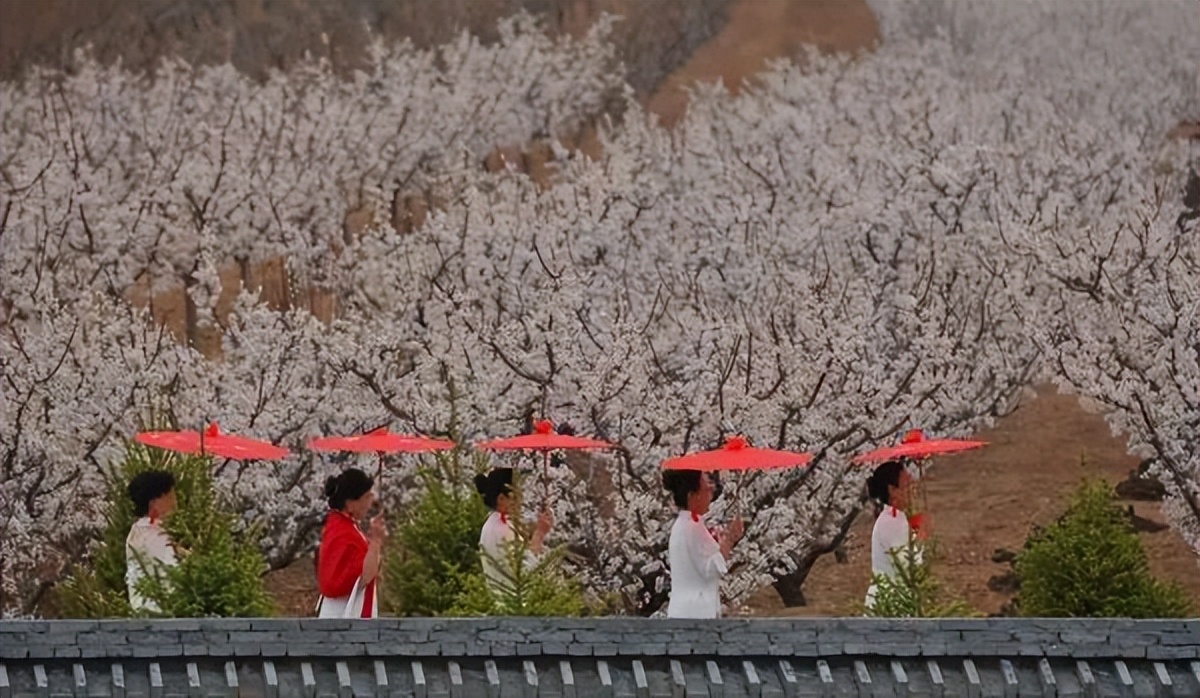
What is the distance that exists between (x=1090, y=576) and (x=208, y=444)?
491 cm

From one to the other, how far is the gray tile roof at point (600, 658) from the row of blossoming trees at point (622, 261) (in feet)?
23.6

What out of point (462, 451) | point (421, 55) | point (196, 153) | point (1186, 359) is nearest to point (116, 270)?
point (196, 153)

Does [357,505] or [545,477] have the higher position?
[545,477]

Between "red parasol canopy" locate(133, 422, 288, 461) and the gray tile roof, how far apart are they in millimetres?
3223

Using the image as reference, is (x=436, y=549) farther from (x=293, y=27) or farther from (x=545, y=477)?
(x=293, y=27)

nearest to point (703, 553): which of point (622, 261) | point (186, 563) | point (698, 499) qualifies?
point (698, 499)

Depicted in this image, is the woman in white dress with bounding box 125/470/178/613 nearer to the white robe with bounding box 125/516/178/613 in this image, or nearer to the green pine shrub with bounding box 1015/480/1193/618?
the white robe with bounding box 125/516/178/613

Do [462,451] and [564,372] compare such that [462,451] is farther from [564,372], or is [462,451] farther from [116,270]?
[116,270]

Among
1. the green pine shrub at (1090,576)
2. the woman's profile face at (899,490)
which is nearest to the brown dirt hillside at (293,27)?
the green pine shrub at (1090,576)

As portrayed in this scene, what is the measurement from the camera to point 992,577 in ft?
55.6

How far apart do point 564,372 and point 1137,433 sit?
4.50 meters

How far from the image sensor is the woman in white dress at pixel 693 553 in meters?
9.56

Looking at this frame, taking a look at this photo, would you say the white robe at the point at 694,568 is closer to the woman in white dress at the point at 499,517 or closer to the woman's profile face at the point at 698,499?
the woman's profile face at the point at 698,499

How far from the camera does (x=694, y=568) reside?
9.59 m
